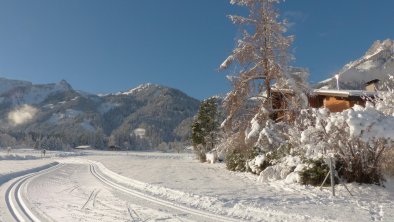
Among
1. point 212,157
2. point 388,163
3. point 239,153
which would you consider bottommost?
point 388,163

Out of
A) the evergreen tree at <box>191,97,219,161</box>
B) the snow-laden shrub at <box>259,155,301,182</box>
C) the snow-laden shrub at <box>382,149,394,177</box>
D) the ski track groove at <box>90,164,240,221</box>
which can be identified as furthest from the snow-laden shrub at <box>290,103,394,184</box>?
the evergreen tree at <box>191,97,219,161</box>

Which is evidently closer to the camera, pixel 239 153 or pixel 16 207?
pixel 16 207

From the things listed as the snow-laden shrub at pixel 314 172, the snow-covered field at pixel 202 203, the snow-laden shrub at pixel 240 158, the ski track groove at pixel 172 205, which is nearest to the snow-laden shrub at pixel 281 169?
the snow-covered field at pixel 202 203

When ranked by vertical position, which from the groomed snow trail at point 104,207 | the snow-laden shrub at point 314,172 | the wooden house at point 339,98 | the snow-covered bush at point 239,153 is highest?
the wooden house at point 339,98

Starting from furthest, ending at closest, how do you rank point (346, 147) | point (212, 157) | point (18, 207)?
1. point (212, 157)
2. point (346, 147)
3. point (18, 207)

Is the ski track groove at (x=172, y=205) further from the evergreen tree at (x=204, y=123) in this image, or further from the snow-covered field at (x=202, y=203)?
the evergreen tree at (x=204, y=123)

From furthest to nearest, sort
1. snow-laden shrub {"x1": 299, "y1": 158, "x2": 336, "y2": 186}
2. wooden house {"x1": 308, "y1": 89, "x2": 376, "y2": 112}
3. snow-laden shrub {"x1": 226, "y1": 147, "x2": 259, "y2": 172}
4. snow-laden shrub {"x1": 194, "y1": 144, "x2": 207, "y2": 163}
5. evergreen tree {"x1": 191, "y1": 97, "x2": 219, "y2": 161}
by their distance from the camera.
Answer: evergreen tree {"x1": 191, "y1": 97, "x2": 219, "y2": 161}
snow-laden shrub {"x1": 194, "y1": 144, "x2": 207, "y2": 163}
wooden house {"x1": 308, "y1": 89, "x2": 376, "y2": 112}
snow-laden shrub {"x1": 226, "y1": 147, "x2": 259, "y2": 172}
snow-laden shrub {"x1": 299, "y1": 158, "x2": 336, "y2": 186}

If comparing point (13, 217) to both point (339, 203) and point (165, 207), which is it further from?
point (339, 203)

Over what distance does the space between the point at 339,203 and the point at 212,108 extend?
3802cm

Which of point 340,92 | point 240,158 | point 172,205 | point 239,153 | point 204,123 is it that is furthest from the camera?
point 204,123

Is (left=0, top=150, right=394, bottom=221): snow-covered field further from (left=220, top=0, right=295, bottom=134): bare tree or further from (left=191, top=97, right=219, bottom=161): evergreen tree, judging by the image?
(left=191, top=97, right=219, bottom=161): evergreen tree

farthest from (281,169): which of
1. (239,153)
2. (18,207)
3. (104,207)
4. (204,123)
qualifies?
(204,123)

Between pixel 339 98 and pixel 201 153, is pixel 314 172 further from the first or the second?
pixel 201 153

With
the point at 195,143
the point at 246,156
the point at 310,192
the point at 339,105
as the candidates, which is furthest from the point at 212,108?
the point at 310,192
